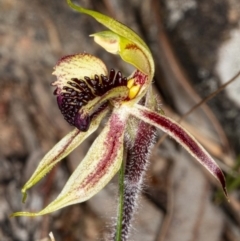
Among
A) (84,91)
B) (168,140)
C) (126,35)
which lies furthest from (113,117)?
(168,140)

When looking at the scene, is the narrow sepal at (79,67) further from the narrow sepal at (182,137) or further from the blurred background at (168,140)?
the blurred background at (168,140)

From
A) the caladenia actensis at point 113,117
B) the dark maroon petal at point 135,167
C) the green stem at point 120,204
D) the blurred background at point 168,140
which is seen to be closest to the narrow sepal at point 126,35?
the caladenia actensis at point 113,117

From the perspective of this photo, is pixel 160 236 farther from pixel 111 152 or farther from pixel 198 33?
pixel 111 152

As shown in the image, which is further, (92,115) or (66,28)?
(66,28)

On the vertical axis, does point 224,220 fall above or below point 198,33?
below

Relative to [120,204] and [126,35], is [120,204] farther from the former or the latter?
[126,35]

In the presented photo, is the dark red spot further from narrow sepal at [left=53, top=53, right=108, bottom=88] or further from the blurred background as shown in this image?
the blurred background

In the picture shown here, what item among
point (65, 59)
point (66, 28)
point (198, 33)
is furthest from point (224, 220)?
point (65, 59)

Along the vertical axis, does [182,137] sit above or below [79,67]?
below
